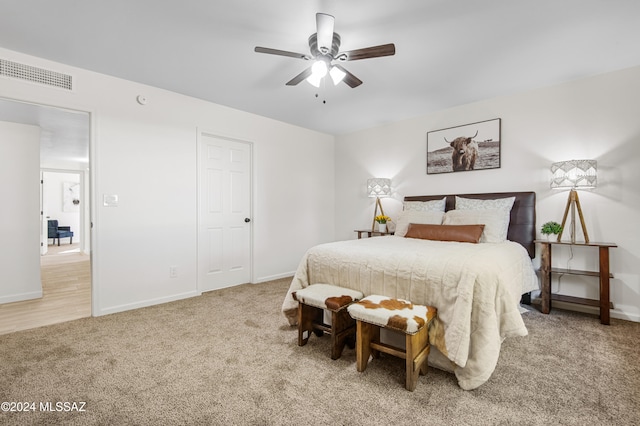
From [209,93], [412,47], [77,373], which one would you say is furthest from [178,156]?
[412,47]

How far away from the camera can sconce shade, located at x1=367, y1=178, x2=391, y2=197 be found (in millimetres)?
4559

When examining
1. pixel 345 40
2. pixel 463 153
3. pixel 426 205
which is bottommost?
pixel 426 205

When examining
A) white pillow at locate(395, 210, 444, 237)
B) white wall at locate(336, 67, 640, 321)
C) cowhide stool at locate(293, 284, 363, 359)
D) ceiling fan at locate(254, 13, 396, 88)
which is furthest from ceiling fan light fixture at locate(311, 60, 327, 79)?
white wall at locate(336, 67, 640, 321)

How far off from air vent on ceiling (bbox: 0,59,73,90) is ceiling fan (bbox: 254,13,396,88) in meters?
2.10

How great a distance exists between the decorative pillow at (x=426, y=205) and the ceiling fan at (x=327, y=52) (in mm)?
2089

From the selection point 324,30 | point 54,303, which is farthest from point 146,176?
point 324,30

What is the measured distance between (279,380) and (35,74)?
3.40 metres

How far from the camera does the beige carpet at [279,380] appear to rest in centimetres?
151

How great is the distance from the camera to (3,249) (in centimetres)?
357

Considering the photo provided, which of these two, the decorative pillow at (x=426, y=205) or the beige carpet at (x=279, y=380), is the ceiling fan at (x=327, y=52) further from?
the beige carpet at (x=279, y=380)

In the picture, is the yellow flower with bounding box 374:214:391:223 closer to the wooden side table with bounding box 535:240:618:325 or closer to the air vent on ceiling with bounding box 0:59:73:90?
the wooden side table with bounding box 535:240:618:325

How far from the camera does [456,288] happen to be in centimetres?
183

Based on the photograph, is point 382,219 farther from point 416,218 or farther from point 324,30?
point 324,30

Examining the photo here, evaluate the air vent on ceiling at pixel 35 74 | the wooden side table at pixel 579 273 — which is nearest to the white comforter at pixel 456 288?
the wooden side table at pixel 579 273
